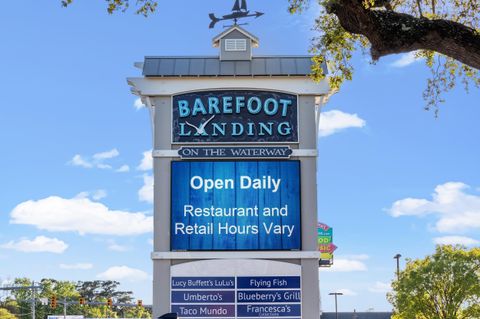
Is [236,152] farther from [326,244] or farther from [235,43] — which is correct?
[326,244]

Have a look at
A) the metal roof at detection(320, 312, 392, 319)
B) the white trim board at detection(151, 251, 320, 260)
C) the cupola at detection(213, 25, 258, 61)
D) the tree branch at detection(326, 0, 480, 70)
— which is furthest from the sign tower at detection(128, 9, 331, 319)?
the metal roof at detection(320, 312, 392, 319)

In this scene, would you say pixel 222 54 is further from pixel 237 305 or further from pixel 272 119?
pixel 237 305

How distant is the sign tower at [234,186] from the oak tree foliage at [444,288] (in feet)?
91.4

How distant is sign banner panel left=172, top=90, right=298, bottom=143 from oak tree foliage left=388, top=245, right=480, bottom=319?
28.3 meters

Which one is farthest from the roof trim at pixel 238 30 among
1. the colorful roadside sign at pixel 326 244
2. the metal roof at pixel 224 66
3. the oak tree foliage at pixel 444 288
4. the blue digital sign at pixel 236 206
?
the colorful roadside sign at pixel 326 244

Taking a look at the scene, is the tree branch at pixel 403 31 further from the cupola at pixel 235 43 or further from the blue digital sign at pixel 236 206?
the cupola at pixel 235 43

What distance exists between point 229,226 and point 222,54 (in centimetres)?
589

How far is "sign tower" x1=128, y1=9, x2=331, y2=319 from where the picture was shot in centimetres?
2470

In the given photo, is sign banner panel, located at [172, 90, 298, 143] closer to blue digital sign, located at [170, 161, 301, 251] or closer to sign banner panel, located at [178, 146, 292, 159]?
sign banner panel, located at [178, 146, 292, 159]

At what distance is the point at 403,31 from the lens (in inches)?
548

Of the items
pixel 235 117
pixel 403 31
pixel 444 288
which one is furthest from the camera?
pixel 444 288

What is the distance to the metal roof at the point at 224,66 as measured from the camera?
84.8 ft

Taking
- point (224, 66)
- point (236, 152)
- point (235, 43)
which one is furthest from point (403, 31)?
point (235, 43)

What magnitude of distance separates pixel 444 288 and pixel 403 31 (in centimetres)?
3965
